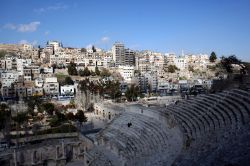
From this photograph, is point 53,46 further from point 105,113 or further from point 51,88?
point 105,113

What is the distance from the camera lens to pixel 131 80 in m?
75.5

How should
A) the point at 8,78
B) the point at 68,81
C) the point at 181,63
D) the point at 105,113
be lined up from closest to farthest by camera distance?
the point at 105,113
the point at 8,78
the point at 68,81
the point at 181,63

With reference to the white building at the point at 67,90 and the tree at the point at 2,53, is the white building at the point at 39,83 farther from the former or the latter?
the tree at the point at 2,53

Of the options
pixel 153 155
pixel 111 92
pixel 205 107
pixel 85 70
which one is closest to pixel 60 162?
pixel 153 155

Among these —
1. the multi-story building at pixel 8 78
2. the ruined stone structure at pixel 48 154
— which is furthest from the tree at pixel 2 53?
the ruined stone structure at pixel 48 154

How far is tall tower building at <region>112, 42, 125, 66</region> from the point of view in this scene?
3588 inches

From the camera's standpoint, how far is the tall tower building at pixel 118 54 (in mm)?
91125

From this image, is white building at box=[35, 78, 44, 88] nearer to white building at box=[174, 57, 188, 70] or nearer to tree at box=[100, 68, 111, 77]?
tree at box=[100, 68, 111, 77]

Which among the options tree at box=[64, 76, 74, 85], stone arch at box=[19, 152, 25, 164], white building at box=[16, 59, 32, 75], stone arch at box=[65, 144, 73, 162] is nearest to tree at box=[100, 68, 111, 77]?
tree at box=[64, 76, 74, 85]

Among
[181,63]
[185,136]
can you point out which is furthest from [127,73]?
[185,136]

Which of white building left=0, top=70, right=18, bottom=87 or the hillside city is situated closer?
the hillside city

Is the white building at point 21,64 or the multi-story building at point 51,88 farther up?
the white building at point 21,64

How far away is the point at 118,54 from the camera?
9181 centimetres

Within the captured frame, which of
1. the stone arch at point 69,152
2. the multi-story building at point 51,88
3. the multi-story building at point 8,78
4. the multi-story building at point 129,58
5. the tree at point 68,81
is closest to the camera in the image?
the stone arch at point 69,152
